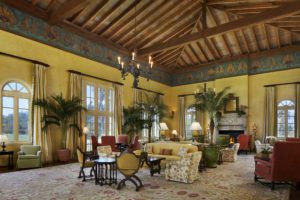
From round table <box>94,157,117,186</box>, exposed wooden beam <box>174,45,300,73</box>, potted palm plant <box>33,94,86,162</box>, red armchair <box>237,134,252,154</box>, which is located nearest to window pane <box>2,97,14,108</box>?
potted palm plant <box>33,94,86,162</box>

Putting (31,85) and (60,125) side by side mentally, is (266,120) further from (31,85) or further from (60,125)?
(31,85)

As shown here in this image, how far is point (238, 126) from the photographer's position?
1323cm

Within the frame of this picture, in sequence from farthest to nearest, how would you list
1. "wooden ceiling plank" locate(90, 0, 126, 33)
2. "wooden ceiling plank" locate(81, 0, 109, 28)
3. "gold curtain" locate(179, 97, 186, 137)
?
"gold curtain" locate(179, 97, 186, 137) → "wooden ceiling plank" locate(90, 0, 126, 33) → "wooden ceiling plank" locate(81, 0, 109, 28)

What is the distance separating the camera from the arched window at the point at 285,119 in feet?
38.7

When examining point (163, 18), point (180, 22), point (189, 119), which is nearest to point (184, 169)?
point (163, 18)

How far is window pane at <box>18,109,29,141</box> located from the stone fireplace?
9.94 meters

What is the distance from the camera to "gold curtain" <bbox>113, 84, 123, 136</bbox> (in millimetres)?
11642

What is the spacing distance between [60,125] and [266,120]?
32.8 ft

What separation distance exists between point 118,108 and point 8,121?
5.05m

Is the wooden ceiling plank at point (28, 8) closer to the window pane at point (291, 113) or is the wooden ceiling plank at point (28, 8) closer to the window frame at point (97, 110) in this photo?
the window frame at point (97, 110)

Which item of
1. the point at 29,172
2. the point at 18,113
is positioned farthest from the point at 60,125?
the point at 29,172

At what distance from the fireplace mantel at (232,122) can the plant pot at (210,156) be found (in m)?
5.80

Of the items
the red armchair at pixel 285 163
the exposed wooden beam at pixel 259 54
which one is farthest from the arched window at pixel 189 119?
the red armchair at pixel 285 163

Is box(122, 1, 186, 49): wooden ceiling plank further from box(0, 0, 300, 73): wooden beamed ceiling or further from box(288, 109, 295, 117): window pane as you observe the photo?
box(288, 109, 295, 117): window pane
